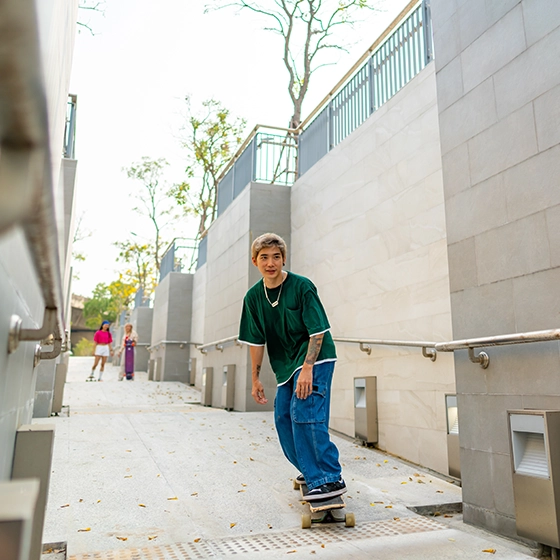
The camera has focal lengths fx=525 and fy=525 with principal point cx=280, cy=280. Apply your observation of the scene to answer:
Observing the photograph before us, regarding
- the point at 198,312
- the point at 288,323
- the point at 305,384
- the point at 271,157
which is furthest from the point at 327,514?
the point at 198,312

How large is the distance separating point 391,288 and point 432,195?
1051 millimetres

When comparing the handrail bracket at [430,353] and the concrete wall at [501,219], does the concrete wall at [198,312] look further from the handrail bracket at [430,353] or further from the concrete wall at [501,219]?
the concrete wall at [501,219]

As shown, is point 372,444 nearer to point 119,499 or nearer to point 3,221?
point 119,499

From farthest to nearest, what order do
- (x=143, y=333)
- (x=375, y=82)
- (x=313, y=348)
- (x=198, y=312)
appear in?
(x=143, y=333) < (x=198, y=312) < (x=375, y=82) < (x=313, y=348)

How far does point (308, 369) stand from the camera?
2.99 meters

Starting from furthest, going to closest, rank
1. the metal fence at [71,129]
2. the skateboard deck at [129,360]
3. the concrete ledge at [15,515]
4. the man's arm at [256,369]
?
the skateboard deck at [129,360]
the metal fence at [71,129]
the man's arm at [256,369]
the concrete ledge at [15,515]

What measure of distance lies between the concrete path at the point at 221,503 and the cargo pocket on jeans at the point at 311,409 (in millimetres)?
576

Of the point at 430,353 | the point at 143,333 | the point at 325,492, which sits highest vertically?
the point at 143,333

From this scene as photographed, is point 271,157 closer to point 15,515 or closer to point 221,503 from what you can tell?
point 221,503

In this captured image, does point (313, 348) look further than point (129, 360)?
No

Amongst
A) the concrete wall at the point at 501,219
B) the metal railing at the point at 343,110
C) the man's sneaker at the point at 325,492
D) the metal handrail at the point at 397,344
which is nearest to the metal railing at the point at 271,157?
the metal railing at the point at 343,110

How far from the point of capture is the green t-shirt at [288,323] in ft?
10.2

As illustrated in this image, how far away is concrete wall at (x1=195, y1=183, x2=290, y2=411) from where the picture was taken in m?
7.95

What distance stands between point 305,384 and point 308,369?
0.09 m
